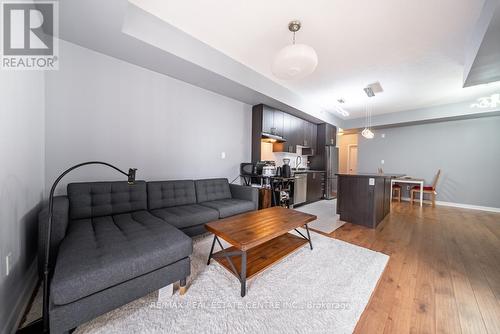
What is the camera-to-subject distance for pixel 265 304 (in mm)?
1352

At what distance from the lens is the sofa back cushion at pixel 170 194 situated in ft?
7.85

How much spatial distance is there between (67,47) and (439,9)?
414 centimetres

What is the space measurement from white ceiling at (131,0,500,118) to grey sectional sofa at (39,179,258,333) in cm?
219

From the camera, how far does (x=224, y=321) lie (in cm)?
120

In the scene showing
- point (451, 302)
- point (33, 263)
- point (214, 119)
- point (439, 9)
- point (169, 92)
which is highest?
point (439, 9)

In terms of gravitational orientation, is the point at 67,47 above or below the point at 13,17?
above

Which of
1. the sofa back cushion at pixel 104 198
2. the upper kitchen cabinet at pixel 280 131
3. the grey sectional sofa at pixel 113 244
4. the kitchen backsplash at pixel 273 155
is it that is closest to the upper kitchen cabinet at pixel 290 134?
the upper kitchen cabinet at pixel 280 131

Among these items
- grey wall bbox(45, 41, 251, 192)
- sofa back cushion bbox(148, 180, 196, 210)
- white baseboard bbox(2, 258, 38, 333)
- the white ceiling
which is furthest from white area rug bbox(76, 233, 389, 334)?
the white ceiling

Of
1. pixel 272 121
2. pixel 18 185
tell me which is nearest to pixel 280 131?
pixel 272 121

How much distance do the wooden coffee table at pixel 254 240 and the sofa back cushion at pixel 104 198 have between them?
1138mm

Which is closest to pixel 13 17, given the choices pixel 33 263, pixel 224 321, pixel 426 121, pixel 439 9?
pixel 33 263

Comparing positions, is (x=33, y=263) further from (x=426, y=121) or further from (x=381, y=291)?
(x=426, y=121)

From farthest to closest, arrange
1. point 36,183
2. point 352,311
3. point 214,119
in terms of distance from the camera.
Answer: point 214,119 → point 36,183 → point 352,311

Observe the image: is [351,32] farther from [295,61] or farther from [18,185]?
[18,185]
